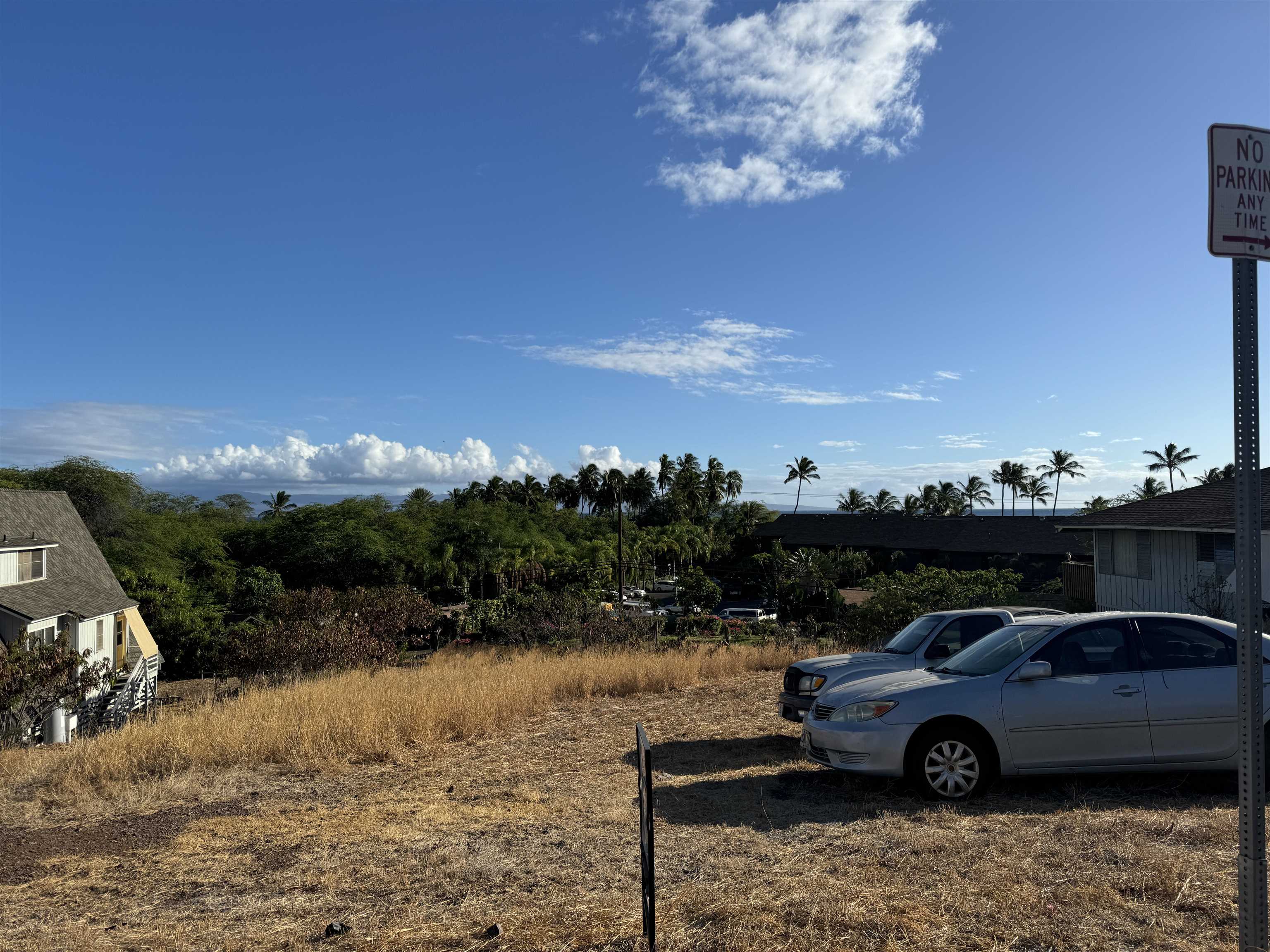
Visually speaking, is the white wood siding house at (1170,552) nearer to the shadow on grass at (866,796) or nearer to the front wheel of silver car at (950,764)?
the shadow on grass at (866,796)

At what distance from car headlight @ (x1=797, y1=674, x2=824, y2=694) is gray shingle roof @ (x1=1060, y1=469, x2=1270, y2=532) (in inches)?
513

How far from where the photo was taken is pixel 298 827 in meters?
6.17

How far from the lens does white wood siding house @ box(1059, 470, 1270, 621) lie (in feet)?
62.3

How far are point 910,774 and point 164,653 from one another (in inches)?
1434

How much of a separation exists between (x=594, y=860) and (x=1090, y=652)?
4301 mm

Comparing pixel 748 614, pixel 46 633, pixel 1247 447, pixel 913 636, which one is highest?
pixel 1247 447

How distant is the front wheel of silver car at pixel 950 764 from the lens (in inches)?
254

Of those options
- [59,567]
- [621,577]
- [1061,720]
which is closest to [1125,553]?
[1061,720]

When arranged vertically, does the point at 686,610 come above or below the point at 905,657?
below

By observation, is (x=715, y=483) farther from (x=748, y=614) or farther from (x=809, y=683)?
(x=809, y=683)

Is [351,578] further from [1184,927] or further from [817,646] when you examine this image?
[1184,927]

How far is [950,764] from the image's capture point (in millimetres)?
6477

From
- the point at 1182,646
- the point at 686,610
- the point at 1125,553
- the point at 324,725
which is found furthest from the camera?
the point at 686,610

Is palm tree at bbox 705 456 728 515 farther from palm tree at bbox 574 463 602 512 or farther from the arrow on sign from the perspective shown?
the arrow on sign
